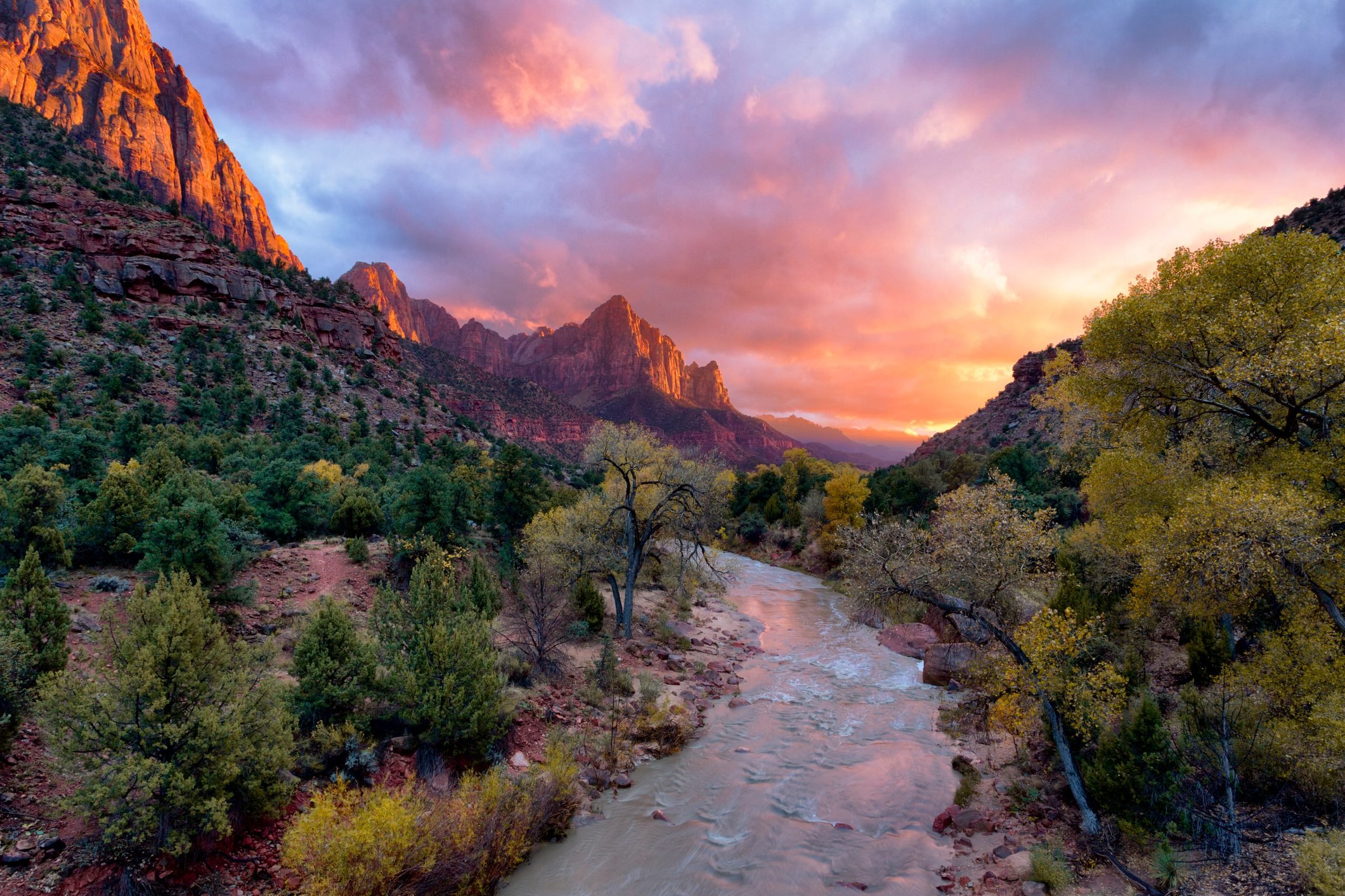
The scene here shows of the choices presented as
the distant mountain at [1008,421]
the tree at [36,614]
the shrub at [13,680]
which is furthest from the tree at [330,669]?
the distant mountain at [1008,421]

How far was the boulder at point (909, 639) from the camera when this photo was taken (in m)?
20.2

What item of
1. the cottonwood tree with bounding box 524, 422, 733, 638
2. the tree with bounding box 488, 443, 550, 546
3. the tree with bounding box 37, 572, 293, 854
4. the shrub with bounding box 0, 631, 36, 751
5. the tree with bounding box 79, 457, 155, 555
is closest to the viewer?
the tree with bounding box 37, 572, 293, 854

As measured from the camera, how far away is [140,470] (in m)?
16.8

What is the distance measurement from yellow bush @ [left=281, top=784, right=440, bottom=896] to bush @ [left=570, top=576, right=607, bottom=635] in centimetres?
1167

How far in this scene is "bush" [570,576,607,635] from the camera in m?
18.9

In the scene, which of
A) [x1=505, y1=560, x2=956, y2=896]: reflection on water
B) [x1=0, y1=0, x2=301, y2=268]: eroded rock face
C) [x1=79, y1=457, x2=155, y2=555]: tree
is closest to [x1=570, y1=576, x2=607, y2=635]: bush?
[x1=505, y1=560, x2=956, y2=896]: reflection on water

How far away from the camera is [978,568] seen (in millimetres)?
9219

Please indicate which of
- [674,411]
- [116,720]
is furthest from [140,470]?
[674,411]

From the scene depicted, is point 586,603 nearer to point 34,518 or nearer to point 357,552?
point 357,552

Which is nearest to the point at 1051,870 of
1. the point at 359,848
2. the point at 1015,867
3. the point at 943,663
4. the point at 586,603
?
the point at 1015,867

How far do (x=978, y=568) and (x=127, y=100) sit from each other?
477 ft

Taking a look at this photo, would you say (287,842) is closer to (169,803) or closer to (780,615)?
(169,803)

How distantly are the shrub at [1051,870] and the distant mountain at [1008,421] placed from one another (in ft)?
175

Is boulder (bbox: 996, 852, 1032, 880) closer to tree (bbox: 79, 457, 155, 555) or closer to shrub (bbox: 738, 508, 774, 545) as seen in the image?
tree (bbox: 79, 457, 155, 555)
